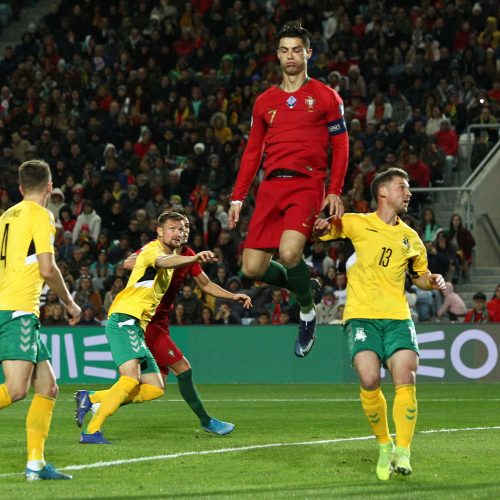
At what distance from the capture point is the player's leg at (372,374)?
27.4 ft

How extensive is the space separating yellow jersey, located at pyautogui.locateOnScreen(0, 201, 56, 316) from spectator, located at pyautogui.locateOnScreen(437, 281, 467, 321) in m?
14.2

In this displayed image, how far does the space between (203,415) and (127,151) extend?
50.1 feet

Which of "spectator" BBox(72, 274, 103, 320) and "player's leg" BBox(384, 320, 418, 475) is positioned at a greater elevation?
"player's leg" BBox(384, 320, 418, 475)

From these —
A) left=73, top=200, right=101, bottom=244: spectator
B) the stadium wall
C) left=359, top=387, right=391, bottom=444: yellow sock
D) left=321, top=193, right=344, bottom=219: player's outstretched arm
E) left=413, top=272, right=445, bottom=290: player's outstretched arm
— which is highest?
left=321, top=193, right=344, bottom=219: player's outstretched arm

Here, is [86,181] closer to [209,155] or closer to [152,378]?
[209,155]

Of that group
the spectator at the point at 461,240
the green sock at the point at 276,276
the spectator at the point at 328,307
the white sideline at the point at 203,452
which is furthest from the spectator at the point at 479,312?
the green sock at the point at 276,276

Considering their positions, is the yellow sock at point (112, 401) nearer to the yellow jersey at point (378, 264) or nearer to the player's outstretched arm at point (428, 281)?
the yellow jersey at point (378, 264)

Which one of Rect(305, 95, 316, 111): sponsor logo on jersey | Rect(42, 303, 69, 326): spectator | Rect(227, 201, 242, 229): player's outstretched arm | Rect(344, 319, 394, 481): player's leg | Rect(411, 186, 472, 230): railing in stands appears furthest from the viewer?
Rect(411, 186, 472, 230): railing in stands

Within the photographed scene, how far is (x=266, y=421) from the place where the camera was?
1333cm

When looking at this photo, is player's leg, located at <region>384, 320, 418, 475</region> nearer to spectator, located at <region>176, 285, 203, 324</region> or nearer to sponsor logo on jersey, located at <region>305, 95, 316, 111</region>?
sponsor logo on jersey, located at <region>305, 95, 316, 111</region>

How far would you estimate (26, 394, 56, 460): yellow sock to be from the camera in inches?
319

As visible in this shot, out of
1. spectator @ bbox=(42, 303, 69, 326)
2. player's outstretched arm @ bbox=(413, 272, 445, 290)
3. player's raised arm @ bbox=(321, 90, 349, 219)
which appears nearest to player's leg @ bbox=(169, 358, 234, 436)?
player's raised arm @ bbox=(321, 90, 349, 219)

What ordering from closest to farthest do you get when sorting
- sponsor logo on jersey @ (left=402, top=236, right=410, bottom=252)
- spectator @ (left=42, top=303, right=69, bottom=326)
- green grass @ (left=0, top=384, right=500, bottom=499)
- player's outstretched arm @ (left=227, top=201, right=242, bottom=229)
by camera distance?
green grass @ (left=0, top=384, right=500, bottom=499) → sponsor logo on jersey @ (left=402, top=236, right=410, bottom=252) → player's outstretched arm @ (left=227, top=201, right=242, bottom=229) → spectator @ (left=42, top=303, right=69, bottom=326)

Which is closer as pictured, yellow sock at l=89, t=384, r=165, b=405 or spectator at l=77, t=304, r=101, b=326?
yellow sock at l=89, t=384, r=165, b=405
